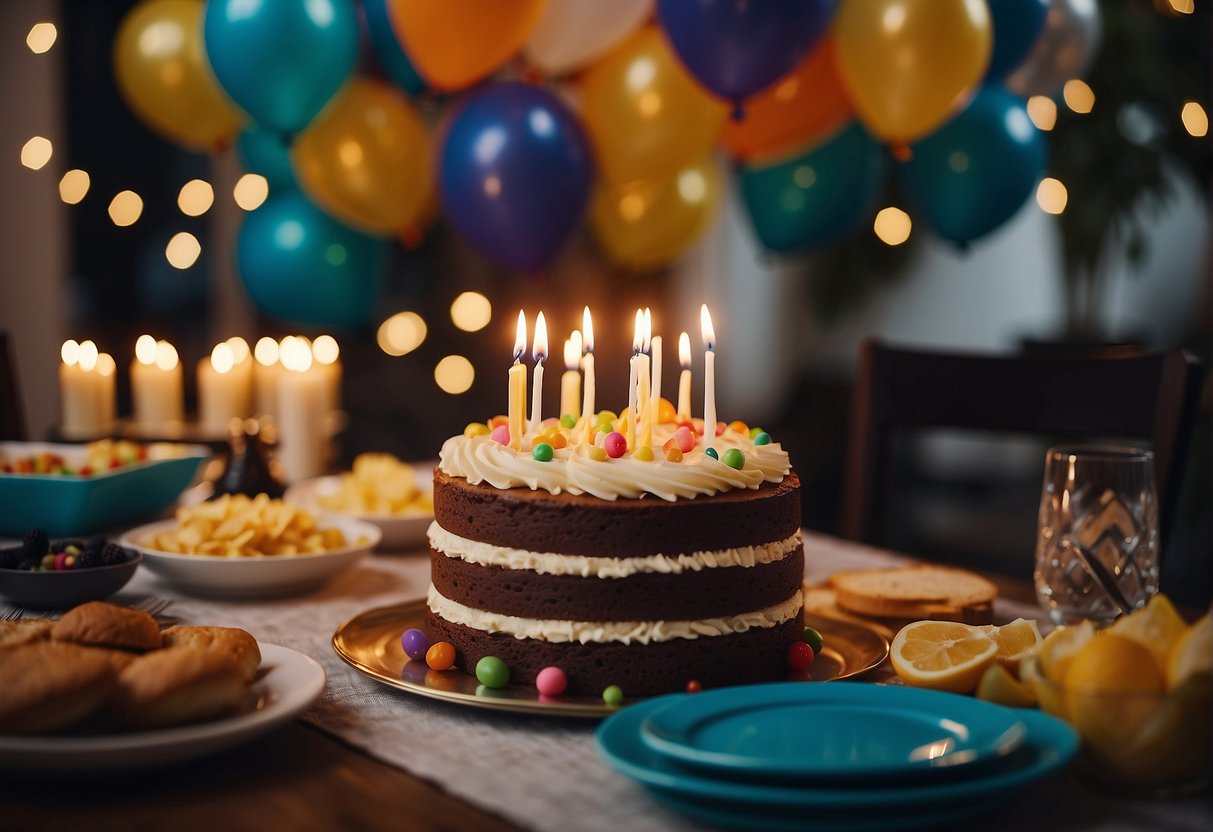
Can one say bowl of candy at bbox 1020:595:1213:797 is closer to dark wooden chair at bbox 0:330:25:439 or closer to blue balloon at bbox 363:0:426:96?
blue balloon at bbox 363:0:426:96

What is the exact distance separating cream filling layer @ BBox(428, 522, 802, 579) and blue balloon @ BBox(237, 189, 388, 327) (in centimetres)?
189

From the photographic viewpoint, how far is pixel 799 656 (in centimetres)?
134

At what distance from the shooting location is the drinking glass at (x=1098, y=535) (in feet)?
4.86

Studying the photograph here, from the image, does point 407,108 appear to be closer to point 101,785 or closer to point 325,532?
point 325,532

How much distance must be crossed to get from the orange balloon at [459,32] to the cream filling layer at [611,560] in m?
1.40

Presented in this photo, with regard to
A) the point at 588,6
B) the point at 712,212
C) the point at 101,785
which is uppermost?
the point at 588,6

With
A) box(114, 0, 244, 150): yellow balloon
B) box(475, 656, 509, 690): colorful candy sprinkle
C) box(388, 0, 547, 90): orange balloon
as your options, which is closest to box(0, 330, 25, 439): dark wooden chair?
box(114, 0, 244, 150): yellow balloon

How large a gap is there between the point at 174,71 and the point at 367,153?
0.53 meters

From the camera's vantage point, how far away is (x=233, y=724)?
41.2 inches

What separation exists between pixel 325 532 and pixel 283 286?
1385 millimetres

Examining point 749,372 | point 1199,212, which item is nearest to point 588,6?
point 749,372

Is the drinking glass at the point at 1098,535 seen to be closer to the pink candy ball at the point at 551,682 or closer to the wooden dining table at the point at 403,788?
the wooden dining table at the point at 403,788

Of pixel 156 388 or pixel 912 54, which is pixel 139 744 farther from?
pixel 912 54

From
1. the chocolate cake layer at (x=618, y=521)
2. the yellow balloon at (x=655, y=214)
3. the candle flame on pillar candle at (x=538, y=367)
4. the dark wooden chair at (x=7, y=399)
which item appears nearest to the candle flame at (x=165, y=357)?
the dark wooden chair at (x=7, y=399)
